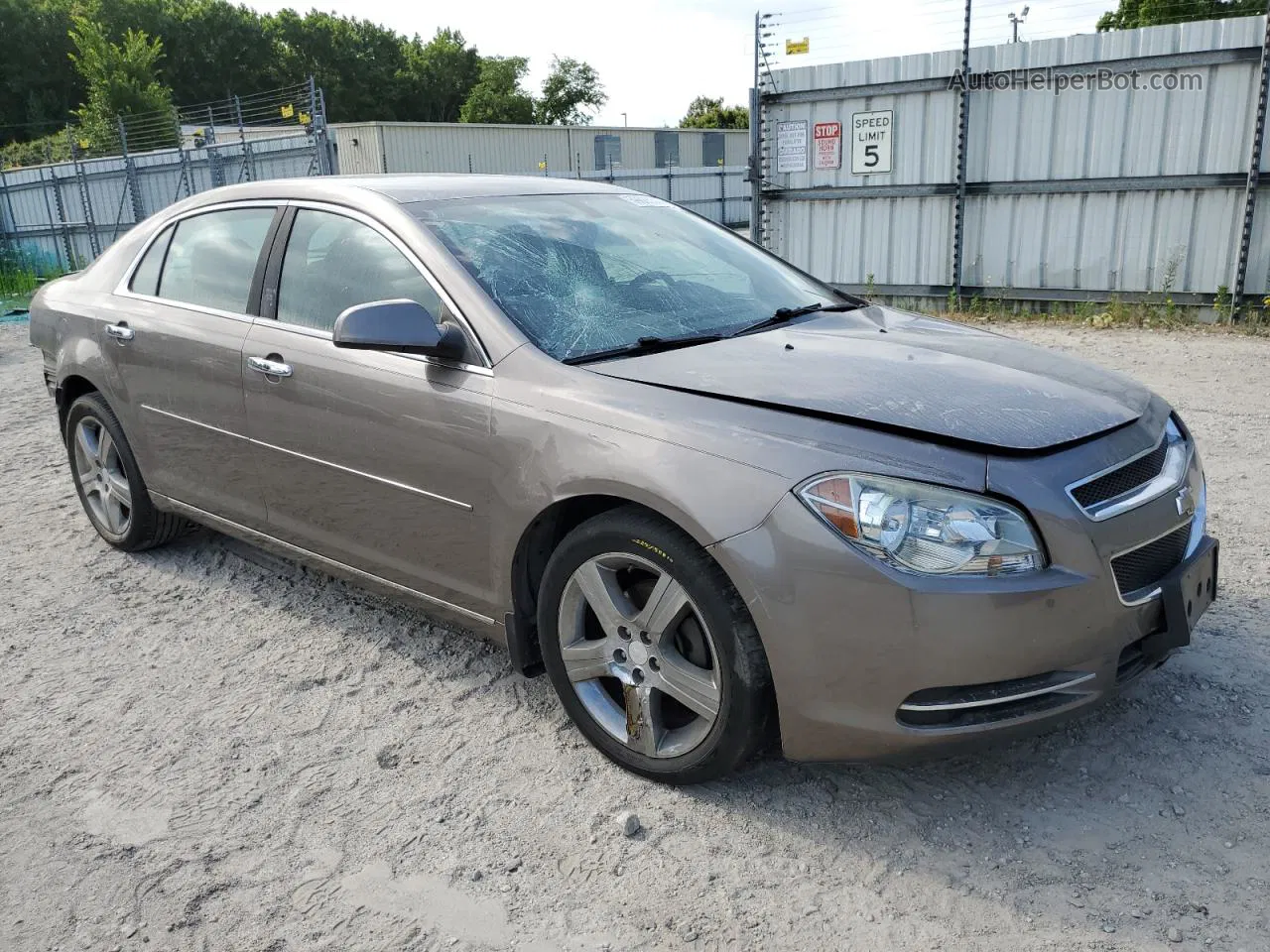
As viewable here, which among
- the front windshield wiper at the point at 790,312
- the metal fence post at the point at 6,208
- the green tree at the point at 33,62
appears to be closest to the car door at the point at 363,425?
the front windshield wiper at the point at 790,312

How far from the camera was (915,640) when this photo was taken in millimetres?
2367

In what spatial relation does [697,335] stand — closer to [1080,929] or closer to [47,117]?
[1080,929]

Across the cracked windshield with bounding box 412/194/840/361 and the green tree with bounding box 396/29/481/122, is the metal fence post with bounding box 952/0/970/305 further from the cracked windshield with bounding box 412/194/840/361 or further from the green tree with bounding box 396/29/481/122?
the green tree with bounding box 396/29/481/122

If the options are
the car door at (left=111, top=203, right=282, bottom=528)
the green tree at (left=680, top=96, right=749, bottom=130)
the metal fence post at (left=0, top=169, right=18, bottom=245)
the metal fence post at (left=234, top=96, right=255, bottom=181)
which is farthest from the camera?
the green tree at (left=680, top=96, right=749, bottom=130)

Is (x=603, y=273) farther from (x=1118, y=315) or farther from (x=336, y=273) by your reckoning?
(x=1118, y=315)

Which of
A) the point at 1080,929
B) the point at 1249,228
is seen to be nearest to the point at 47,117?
the point at 1249,228

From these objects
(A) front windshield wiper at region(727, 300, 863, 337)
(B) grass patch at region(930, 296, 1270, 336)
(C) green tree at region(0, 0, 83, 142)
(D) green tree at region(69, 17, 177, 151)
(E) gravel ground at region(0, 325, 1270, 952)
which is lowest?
(B) grass patch at region(930, 296, 1270, 336)

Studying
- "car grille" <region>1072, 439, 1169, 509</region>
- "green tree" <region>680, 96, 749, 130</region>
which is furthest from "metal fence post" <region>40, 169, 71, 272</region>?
"green tree" <region>680, 96, 749, 130</region>

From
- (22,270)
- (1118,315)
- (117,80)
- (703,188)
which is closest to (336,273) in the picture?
(1118,315)

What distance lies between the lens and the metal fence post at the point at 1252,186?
941cm

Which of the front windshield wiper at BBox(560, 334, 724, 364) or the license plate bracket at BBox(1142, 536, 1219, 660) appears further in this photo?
the front windshield wiper at BBox(560, 334, 724, 364)

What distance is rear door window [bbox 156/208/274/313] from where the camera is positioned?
396 centimetres

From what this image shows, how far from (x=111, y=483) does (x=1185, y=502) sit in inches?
172

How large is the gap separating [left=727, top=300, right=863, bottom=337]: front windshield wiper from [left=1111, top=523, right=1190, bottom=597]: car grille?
1.34m
